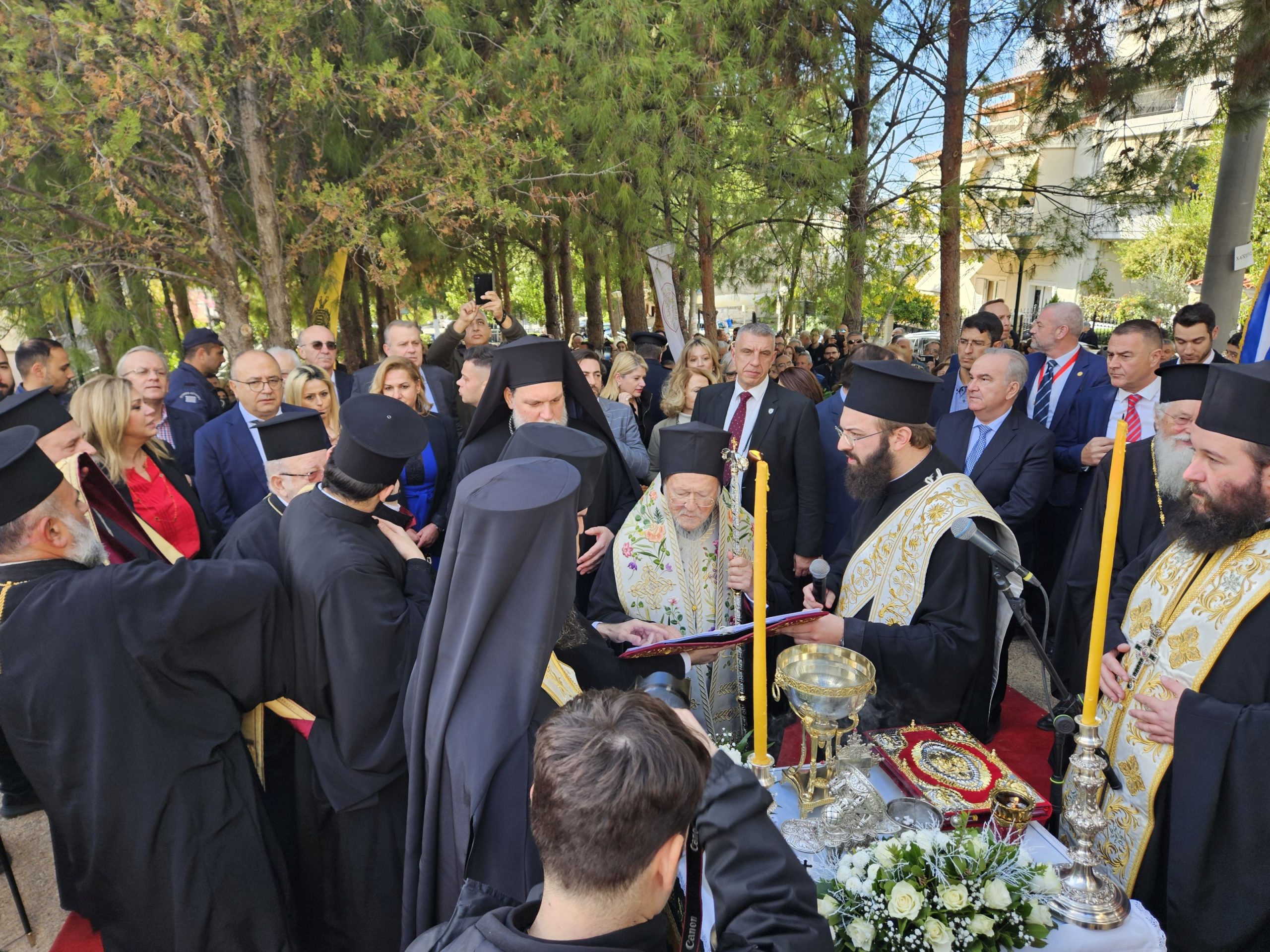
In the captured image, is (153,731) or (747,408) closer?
(153,731)

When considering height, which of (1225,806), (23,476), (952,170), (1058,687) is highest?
(952,170)

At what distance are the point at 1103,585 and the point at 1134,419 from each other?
424cm

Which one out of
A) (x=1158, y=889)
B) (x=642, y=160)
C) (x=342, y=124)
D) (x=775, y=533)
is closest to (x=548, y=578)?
(x=1158, y=889)

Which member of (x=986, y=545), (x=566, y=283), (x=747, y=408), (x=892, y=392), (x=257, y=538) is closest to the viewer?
(x=986, y=545)

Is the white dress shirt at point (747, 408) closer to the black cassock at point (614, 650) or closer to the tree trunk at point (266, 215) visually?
the black cassock at point (614, 650)

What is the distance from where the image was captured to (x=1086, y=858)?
196 centimetres

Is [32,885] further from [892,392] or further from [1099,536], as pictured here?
[1099,536]

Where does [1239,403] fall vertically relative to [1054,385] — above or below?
above

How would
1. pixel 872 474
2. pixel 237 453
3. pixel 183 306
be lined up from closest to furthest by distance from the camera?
pixel 872 474
pixel 237 453
pixel 183 306

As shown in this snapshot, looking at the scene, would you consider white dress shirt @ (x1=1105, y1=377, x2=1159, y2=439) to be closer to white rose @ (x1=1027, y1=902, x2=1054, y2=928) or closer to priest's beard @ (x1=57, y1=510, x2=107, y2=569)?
white rose @ (x1=1027, y1=902, x2=1054, y2=928)

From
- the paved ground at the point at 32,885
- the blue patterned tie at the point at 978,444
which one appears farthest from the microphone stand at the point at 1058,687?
the paved ground at the point at 32,885

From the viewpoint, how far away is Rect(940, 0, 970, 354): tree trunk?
902 centimetres

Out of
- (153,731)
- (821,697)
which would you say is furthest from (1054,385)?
(153,731)

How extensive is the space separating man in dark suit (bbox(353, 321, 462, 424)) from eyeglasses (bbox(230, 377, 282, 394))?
34.1 inches
